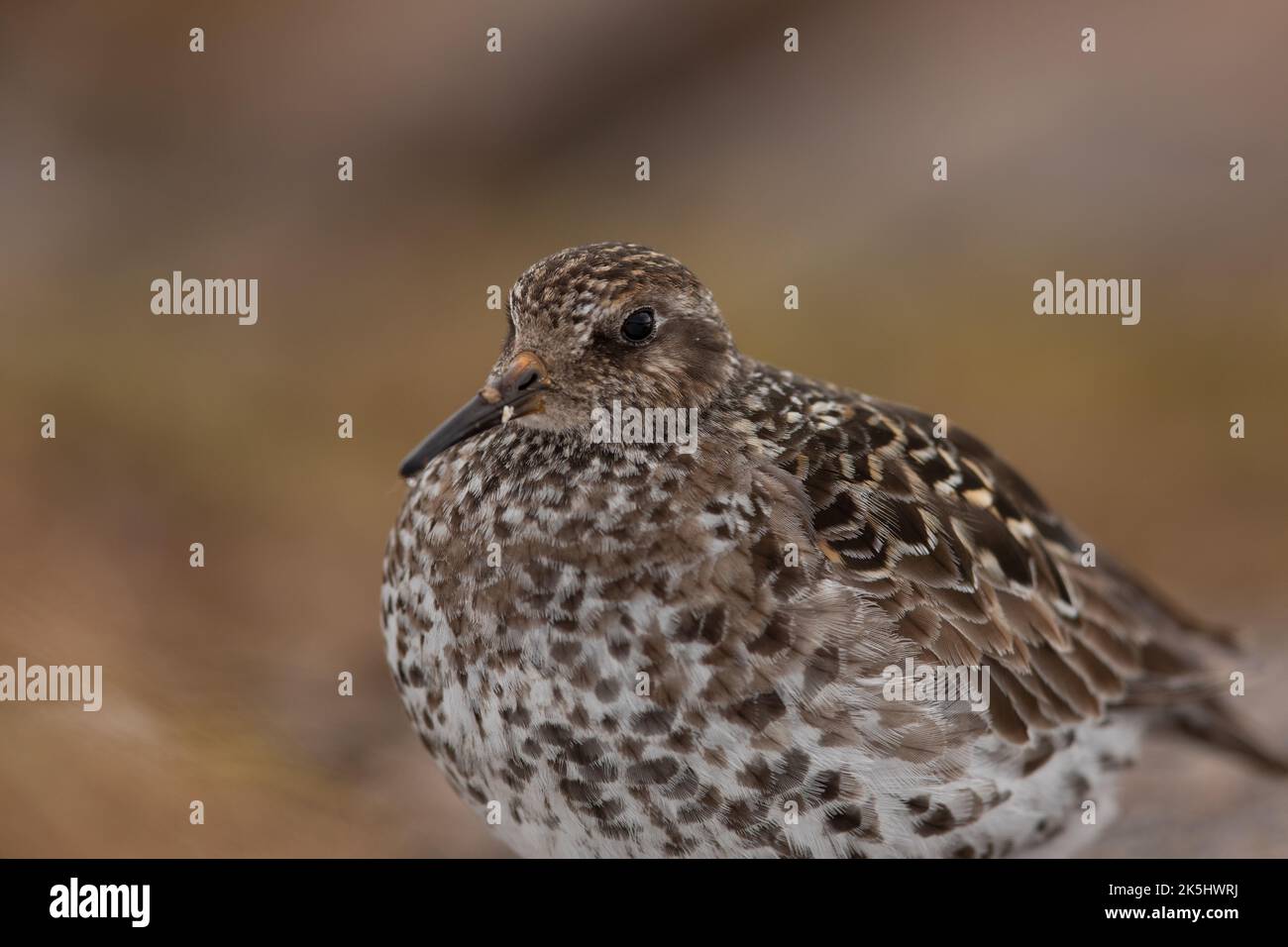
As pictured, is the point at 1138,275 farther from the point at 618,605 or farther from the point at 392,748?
the point at 618,605

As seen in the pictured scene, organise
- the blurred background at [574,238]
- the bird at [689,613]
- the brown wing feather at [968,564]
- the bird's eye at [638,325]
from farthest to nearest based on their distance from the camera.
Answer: the blurred background at [574,238]
the brown wing feather at [968,564]
the bird's eye at [638,325]
the bird at [689,613]

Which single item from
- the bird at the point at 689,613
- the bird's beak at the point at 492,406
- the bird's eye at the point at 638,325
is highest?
the bird's eye at the point at 638,325

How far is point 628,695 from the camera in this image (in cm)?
391

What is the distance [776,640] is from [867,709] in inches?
13.5

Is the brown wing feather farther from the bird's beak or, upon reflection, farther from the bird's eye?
the bird's beak

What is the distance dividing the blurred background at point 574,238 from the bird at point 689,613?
124 inches

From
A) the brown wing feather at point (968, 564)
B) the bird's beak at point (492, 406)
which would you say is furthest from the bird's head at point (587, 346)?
the brown wing feather at point (968, 564)

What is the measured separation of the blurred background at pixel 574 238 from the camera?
8266 mm

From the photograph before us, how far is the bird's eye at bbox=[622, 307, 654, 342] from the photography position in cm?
407

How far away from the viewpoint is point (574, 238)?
1030 cm

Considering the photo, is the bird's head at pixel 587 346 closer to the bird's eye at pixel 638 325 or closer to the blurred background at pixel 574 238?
the bird's eye at pixel 638 325

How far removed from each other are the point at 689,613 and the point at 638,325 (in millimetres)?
840

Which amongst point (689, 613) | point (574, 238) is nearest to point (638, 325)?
point (689, 613)

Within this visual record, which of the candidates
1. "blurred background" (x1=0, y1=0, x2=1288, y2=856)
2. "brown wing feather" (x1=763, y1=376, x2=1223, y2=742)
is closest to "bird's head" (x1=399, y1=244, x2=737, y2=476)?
"brown wing feather" (x1=763, y1=376, x2=1223, y2=742)
